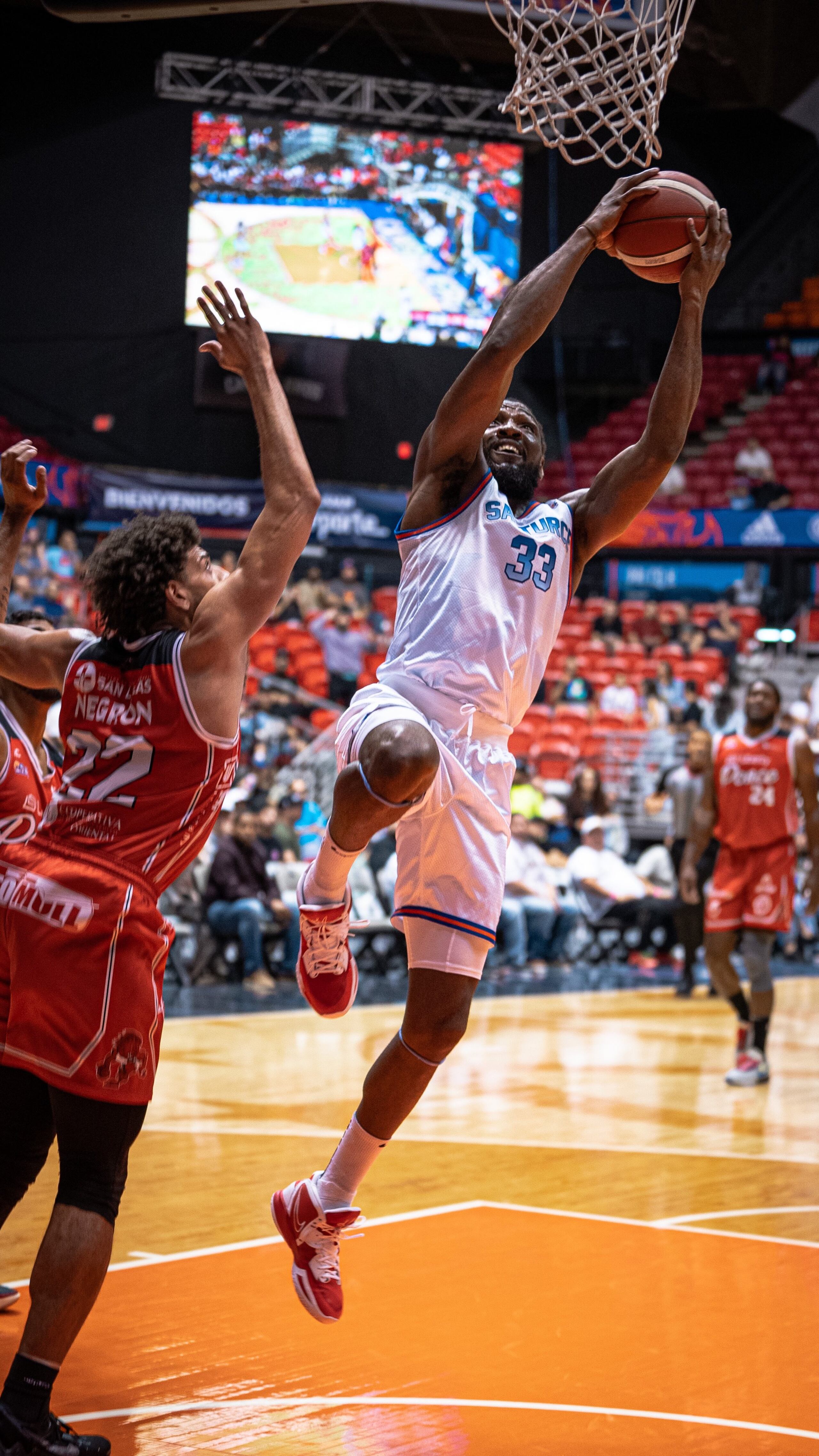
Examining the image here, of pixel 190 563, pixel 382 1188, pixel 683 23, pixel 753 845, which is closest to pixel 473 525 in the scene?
pixel 190 563

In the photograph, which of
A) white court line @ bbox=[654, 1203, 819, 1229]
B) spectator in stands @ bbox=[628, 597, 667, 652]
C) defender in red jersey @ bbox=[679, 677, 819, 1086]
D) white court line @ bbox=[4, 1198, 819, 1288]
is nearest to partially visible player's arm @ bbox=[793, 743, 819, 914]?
defender in red jersey @ bbox=[679, 677, 819, 1086]

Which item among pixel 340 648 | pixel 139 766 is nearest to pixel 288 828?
pixel 340 648

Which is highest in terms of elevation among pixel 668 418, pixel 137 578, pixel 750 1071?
pixel 668 418

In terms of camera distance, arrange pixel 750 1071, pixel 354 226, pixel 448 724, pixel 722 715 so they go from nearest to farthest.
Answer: pixel 448 724
pixel 750 1071
pixel 722 715
pixel 354 226

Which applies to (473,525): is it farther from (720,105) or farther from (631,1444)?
(720,105)

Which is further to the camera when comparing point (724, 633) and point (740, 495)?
point (740, 495)

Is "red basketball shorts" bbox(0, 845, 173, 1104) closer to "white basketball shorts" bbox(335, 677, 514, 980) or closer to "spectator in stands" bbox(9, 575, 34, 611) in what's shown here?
"white basketball shorts" bbox(335, 677, 514, 980)

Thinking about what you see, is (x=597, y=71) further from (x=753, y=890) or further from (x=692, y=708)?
(x=692, y=708)

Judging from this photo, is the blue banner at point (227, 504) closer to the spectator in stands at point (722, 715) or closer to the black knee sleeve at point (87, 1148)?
the spectator in stands at point (722, 715)

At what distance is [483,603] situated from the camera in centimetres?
373

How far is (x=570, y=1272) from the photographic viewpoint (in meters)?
4.71

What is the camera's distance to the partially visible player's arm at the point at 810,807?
827cm

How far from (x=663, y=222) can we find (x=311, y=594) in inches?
585

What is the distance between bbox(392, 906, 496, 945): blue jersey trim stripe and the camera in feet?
12.0
